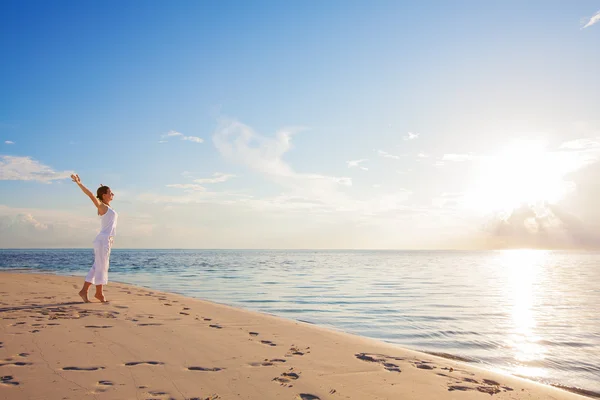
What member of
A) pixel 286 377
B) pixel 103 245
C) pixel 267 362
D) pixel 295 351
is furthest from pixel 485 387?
pixel 103 245

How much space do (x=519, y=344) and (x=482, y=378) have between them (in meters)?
4.11

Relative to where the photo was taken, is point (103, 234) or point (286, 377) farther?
point (103, 234)

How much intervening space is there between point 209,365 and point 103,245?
5781 mm

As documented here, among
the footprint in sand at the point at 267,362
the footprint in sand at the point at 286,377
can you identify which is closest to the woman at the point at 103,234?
the footprint in sand at the point at 267,362

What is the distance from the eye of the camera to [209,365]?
5355 millimetres

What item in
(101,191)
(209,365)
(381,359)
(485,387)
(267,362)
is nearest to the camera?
(485,387)

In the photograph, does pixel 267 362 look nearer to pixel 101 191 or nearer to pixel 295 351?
pixel 295 351

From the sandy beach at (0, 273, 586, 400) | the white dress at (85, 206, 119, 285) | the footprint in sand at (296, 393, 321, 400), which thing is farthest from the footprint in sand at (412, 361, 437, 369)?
the white dress at (85, 206, 119, 285)

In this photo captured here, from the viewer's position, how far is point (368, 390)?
4.77 meters

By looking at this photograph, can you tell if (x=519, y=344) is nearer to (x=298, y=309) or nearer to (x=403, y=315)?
(x=403, y=315)

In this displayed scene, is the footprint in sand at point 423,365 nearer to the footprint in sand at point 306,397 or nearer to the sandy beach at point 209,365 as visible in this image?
the sandy beach at point 209,365

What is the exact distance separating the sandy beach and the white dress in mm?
1454

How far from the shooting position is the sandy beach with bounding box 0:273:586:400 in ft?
14.5

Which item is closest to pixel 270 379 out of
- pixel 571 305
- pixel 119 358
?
pixel 119 358
